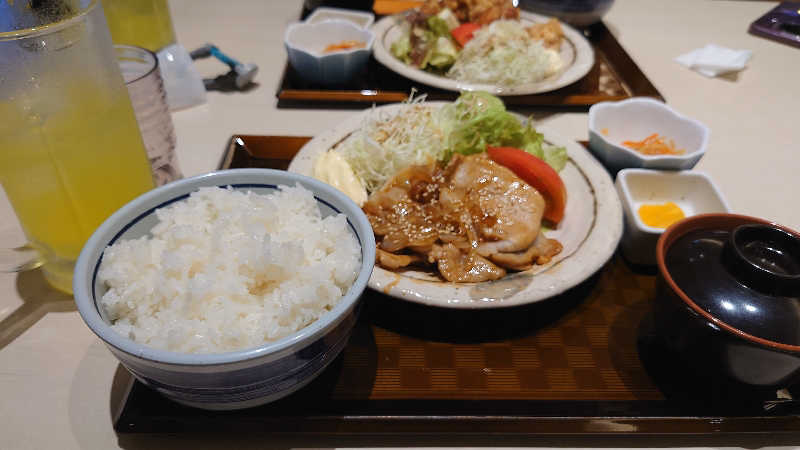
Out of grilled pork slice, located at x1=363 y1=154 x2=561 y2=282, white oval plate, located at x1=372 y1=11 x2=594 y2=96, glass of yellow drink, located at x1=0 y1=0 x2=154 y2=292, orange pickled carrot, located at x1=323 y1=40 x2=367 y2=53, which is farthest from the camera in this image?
orange pickled carrot, located at x1=323 y1=40 x2=367 y2=53

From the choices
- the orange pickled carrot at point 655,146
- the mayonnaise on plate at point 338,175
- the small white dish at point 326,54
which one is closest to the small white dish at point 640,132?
the orange pickled carrot at point 655,146

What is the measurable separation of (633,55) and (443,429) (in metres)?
3.15

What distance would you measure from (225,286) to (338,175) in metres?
0.92

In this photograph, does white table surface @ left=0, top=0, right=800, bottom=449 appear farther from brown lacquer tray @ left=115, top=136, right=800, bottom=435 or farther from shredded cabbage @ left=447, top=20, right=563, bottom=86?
shredded cabbage @ left=447, top=20, right=563, bottom=86

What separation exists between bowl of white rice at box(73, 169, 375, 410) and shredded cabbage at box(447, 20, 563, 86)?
174cm

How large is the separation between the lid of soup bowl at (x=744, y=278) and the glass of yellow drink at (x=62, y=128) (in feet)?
5.59

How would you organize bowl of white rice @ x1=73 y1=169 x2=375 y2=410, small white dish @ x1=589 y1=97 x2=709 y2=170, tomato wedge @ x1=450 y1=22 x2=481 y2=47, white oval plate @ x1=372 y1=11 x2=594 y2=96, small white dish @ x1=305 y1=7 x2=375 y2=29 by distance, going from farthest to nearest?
small white dish @ x1=305 y1=7 x2=375 y2=29 < tomato wedge @ x1=450 y1=22 x2=481 y2=47 < white oval plate @ x1=372 y1=11 x2=594 y2=96 < small white dish @ x1=589 y1=97 x2=709 y2=170 < bowl of white rice @ x1=73 y1=169 x2=375 y2=410

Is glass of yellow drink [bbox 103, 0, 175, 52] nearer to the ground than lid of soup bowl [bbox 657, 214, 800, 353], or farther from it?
farther from it

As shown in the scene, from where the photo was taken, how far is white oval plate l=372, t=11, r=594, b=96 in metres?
2.74

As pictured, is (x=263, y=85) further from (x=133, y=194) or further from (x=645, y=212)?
(x=645, y=212)

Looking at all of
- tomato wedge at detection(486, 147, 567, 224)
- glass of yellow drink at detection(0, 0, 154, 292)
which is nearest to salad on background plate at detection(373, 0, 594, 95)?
tomato wedge at detection(486, 147, 567, 224)

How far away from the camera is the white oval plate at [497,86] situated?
274cm

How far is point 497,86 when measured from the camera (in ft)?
9.04

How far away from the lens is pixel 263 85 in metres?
3.04
